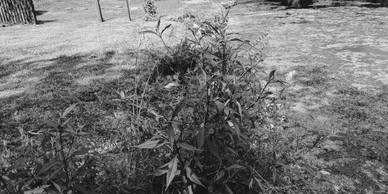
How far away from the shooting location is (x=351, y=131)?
2158 millimetres

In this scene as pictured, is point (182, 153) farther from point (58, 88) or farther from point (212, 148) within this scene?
point (58, 88)

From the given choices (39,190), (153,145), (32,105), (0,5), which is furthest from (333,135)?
(0,5)

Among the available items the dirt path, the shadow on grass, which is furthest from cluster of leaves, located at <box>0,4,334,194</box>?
the shadow on grass

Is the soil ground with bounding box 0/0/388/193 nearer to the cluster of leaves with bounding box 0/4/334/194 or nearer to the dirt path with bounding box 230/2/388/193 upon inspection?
the dirt path with bounding box 230/2/388/193

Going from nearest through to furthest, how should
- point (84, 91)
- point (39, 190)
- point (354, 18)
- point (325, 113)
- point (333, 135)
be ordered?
1. point (39, 190)
2. point (333, 135)
3. point (325, 113)
4. point (84, 91)
5. point (354, 18)

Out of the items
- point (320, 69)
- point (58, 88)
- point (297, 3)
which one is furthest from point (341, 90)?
point (297, 3)

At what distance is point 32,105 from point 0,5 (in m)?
7.40

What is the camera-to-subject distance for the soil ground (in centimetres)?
187

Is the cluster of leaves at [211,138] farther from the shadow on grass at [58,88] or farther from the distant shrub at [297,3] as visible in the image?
the distant shrub at [297,3]

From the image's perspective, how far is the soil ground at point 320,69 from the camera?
73.7 inches

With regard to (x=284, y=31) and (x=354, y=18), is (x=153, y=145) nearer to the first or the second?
(x=284, y=31)

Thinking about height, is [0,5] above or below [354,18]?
above

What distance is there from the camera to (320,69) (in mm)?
3467

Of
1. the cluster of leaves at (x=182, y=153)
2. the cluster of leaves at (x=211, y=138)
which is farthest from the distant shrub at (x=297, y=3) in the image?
the cluster of leaves at (x=211, y=138)
